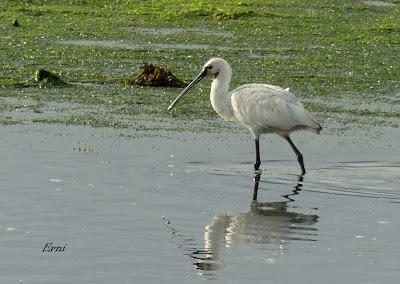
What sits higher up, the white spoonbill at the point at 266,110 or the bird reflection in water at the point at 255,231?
the white spoonbill at the point at 266,110

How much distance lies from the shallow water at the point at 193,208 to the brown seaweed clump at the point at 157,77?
296 centimetres

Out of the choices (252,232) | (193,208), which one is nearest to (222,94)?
(193,208)

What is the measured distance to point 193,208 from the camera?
13.8 meters

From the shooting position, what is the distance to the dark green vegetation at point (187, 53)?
19.8 meters

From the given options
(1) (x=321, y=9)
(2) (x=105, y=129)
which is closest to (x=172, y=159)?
(2) (x=105, y=129)

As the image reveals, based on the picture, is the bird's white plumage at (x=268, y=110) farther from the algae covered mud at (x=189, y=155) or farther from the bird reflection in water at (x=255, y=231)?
the bird reflection in water at (x=255, y=231)

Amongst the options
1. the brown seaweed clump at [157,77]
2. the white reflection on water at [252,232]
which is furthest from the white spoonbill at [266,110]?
the brown seaweed clump at [157,77]

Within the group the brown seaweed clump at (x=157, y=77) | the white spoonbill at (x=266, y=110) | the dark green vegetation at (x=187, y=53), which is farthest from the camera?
the brown seaweed clump at (x=157, y=77)

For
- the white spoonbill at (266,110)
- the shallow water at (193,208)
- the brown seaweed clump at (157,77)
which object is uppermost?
the white spoonbill at (266,110)

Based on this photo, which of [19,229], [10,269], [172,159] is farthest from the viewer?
[172,159]

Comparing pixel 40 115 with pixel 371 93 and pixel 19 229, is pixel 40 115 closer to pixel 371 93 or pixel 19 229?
pixel 371 93

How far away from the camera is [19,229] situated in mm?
12523

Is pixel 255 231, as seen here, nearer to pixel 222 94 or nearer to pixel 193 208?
pixel 193 208

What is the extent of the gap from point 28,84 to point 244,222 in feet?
27.8
